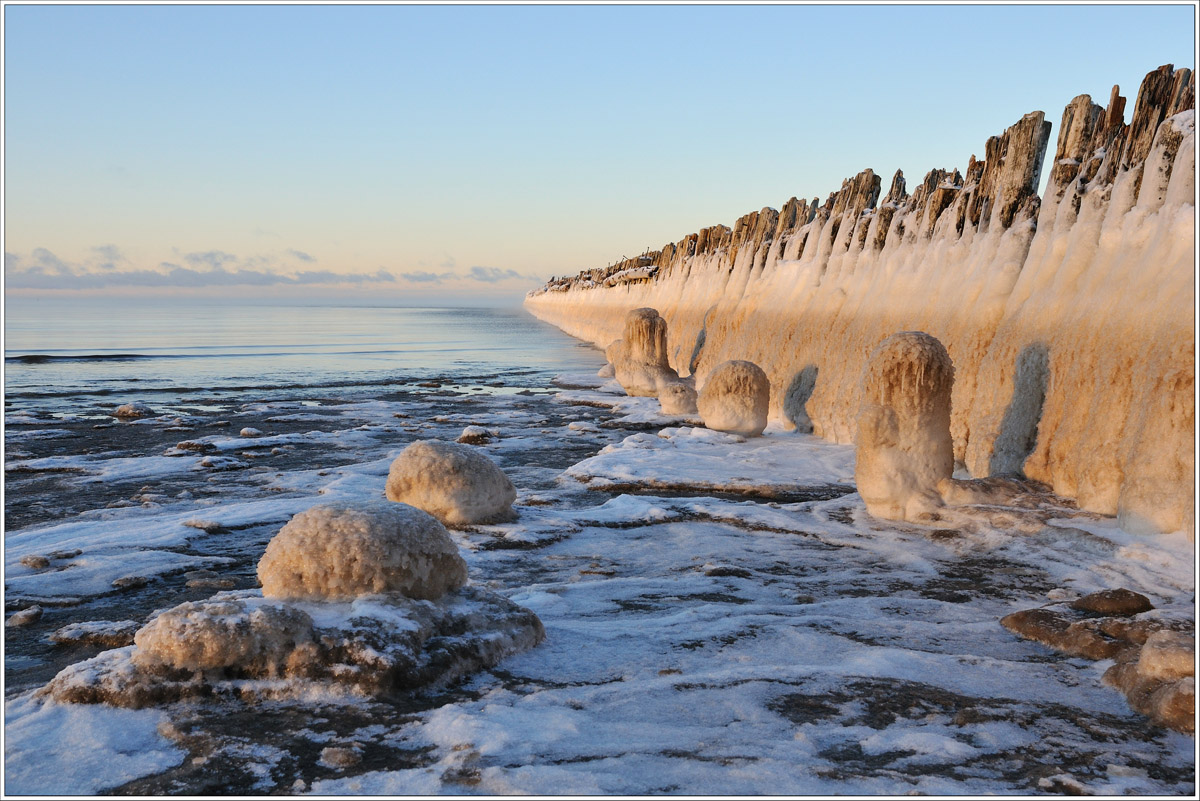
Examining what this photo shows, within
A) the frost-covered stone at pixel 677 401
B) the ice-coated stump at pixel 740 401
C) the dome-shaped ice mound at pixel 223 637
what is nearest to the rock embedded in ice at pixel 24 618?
Result: the dome-shaped ice mound at pixel 223 637

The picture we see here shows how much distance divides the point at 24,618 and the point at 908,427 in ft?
22.1

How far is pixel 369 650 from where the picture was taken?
415 cm

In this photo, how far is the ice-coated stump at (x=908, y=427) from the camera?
770cm

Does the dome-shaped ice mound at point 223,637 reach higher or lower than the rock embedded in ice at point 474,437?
higher

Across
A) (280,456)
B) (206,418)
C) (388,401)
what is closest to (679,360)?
(388,401)

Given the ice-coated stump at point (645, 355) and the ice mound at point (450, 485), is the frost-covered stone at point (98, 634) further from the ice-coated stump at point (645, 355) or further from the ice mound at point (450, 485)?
the ice-coated stump at point (645, 355)

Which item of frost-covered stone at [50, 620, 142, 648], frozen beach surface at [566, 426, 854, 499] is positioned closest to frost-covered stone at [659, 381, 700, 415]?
frozen beach surface at [566, 426, 854, 499]

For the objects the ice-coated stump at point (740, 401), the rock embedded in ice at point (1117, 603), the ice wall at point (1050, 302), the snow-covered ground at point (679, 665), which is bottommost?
A: the snow-covered ground at point (679, 665)

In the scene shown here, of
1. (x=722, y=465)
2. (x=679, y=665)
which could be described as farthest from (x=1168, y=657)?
(x=722, y=465)

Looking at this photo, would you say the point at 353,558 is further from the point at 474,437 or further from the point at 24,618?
the point at 474,437

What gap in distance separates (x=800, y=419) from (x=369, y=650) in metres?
10.3

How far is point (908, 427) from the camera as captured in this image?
7738 mm

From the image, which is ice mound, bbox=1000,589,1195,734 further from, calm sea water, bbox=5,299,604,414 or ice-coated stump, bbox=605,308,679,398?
calm sea water, bbox=5,299,604,414

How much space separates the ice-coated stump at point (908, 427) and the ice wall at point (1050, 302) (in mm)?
1060
